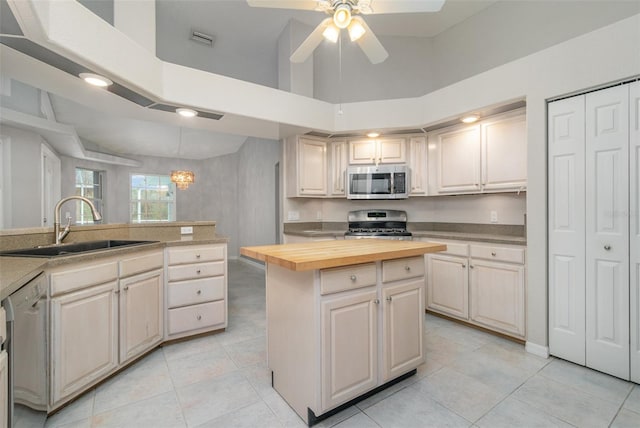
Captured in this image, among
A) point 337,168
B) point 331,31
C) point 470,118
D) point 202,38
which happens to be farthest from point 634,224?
point 202,38

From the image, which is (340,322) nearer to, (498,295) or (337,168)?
(498,295)

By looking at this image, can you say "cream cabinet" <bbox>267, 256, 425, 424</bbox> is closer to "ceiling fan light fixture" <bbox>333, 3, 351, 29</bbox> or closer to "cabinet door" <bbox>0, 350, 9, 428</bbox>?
"cabinet door" <bbox>0, 350, 9, 428</bbox>

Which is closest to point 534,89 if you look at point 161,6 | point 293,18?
point 293,18

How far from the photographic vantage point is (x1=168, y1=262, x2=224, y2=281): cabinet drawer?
8.50 ft

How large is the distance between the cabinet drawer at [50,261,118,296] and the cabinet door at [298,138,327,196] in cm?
229

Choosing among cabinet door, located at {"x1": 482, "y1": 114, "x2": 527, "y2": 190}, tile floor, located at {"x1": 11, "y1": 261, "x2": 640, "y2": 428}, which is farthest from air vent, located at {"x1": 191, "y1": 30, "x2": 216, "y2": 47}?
tile floor, located at {"x1": 11, "y1": 261, "x2": 640, "y2": 428}

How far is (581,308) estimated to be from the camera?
2162mm

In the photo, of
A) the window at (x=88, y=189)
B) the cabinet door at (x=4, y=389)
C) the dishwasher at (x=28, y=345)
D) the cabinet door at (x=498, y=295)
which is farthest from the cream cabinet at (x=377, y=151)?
the window at (x=88, y=189)

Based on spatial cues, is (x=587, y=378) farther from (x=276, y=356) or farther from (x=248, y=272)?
(x=248, y=272)

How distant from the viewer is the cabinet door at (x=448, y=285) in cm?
294

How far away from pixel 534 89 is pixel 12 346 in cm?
350

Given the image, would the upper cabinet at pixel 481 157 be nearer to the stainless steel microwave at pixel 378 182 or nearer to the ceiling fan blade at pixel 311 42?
the stainless steel microwave at pixel 378 182

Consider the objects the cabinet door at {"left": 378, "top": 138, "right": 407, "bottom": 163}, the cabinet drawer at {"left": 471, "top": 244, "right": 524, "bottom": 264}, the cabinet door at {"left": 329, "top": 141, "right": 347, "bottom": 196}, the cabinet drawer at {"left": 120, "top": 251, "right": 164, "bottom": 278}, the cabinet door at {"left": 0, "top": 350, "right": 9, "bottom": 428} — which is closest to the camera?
the cabinet door at {"left": 0, "top": 350, "right": 9, "bottom": 428}

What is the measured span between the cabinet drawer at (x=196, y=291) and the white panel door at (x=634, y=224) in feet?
10.4
